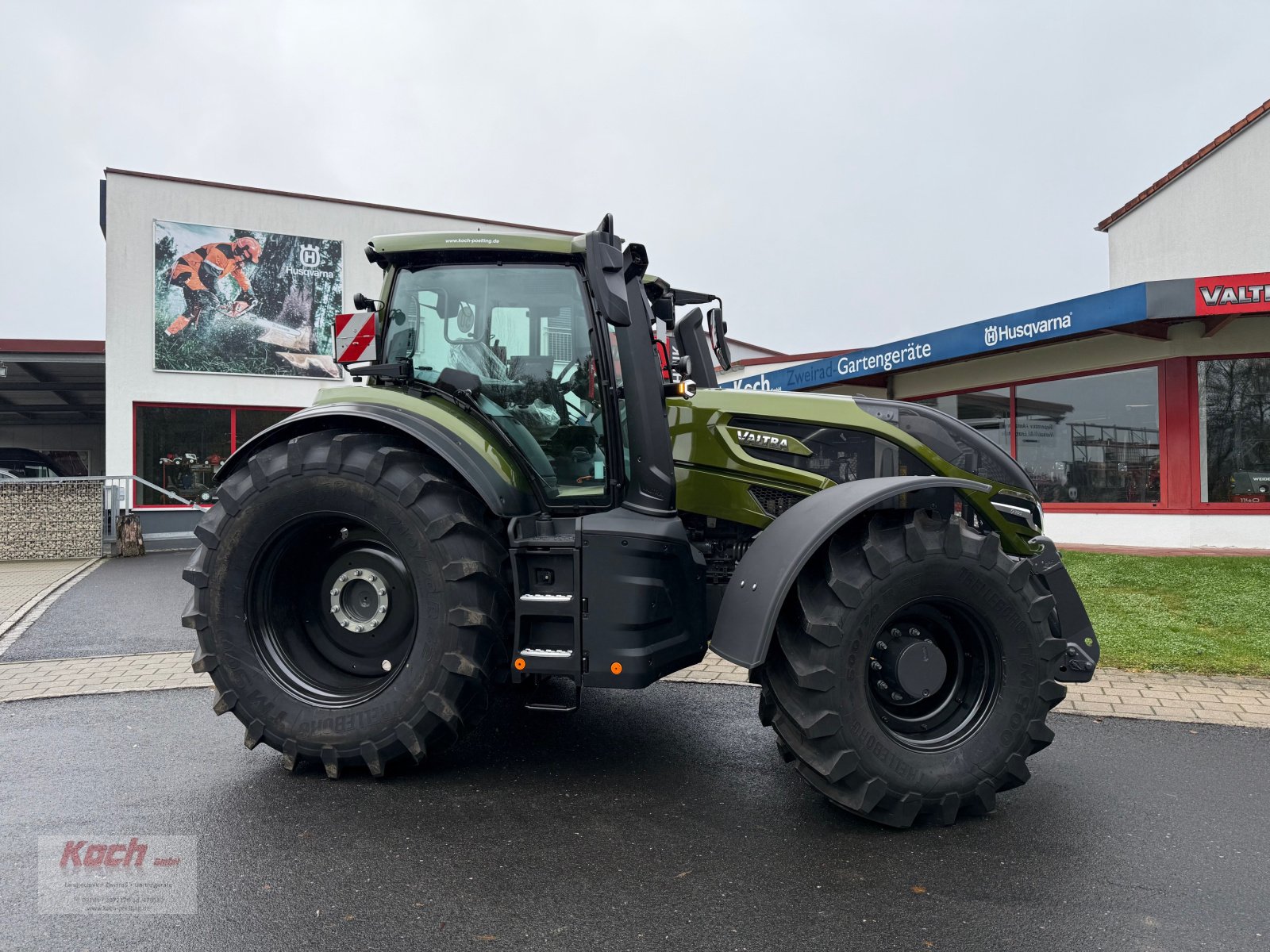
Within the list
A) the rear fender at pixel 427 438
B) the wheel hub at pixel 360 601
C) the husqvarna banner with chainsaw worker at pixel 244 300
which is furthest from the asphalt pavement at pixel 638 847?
the husqvarna banner with chainsaw worker at pixel 244 300

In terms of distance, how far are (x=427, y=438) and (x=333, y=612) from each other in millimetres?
984

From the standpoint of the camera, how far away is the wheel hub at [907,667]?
11.1 feet

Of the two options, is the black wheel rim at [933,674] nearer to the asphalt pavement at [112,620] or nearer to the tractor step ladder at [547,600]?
the tractor step ladder at [547,600]

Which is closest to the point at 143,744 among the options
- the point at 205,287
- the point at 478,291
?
the point at 478,291

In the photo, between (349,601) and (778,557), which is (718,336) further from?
(349,601)

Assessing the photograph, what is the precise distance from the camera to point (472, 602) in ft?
11.5

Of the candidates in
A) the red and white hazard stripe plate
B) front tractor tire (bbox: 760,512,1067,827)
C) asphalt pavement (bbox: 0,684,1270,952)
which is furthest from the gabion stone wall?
front tractor tire (bbox: 760,512,1067,827)

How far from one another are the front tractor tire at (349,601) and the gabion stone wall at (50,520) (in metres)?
12.3

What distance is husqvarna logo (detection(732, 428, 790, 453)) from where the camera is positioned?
4.00m

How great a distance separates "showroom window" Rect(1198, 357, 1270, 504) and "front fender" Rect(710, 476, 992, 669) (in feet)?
33.1

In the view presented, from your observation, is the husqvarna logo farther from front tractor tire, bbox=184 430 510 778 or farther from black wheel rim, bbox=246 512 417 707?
black wheel rim, bbox=246 512 417 707

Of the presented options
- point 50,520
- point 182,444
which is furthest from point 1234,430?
point 182,444

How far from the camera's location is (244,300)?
1816 centimetres

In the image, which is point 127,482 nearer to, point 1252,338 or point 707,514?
point 707,514
